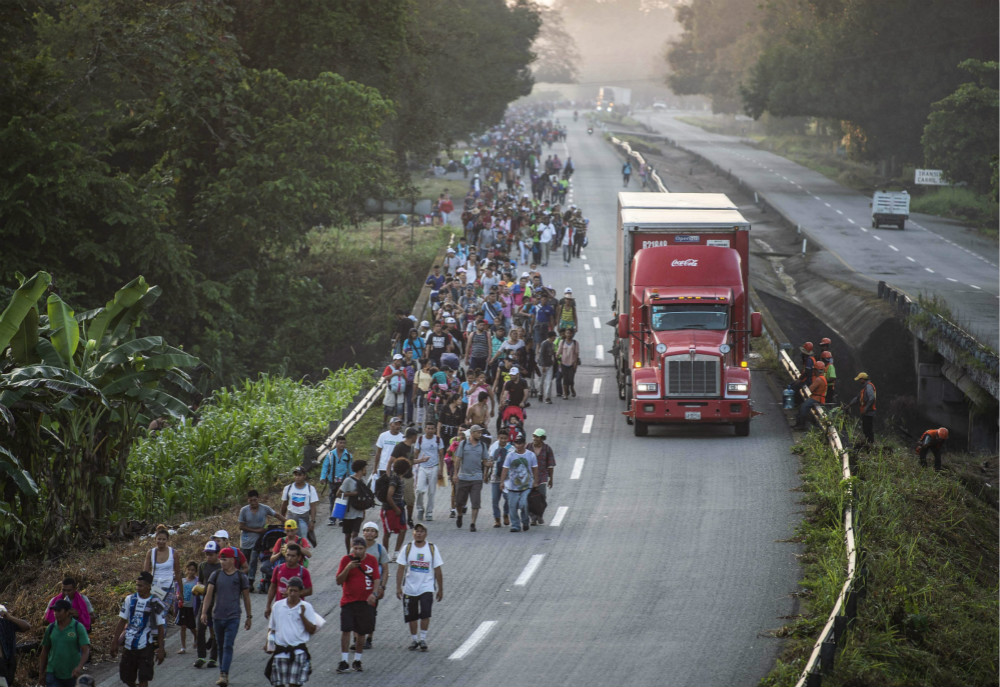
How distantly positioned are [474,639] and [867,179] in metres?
79.6

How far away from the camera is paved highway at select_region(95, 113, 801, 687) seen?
14.4 m

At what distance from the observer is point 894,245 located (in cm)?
6056

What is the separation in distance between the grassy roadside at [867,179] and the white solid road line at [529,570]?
157 ft

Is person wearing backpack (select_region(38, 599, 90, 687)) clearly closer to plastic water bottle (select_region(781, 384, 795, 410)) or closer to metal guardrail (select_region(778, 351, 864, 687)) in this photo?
metal guardrail (select_region(778, 351, 864, 687))

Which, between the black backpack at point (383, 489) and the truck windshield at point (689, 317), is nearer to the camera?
the black backpack at point (383, 489)

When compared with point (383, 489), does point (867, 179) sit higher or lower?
higher

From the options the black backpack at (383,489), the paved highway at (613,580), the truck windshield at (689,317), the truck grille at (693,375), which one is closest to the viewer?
the paved highway at (613,580)

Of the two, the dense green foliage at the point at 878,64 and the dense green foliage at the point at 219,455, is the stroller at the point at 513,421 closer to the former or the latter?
the dense green foliage at the point at 219,455

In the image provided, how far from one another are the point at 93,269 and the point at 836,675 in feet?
93.4

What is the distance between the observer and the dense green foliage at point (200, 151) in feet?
113

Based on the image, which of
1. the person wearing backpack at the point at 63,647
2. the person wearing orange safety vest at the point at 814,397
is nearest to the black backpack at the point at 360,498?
the person wearing backpack at the point at 63,647

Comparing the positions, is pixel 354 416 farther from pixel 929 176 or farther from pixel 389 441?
pixel 929 176

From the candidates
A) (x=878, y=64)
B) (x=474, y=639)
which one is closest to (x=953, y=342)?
(x=474, y=639)

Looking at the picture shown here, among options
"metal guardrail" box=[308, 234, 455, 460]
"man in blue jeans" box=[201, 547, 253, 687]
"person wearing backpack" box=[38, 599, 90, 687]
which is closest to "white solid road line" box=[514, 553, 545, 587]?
"man in blue jeans" box=[201, 547, 253, 687]
